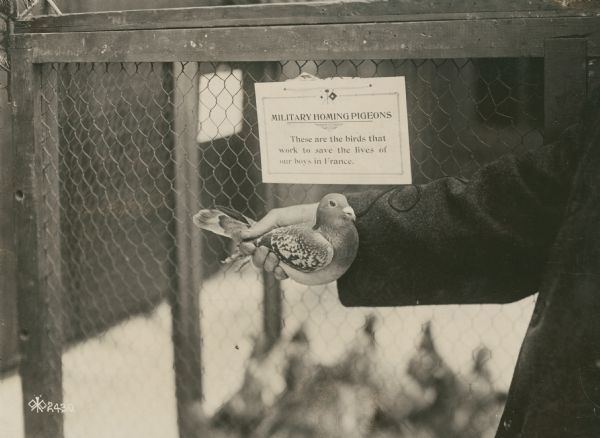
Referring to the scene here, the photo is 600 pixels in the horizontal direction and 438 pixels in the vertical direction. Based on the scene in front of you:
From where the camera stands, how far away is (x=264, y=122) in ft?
5.02

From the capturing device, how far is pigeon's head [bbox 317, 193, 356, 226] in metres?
1.48

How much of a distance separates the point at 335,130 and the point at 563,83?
1.55 feet

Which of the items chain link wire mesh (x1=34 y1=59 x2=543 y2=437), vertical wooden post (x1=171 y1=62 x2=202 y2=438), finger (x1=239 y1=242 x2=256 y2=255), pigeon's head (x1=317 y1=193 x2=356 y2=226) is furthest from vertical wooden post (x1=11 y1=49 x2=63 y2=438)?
pigeon's head (x1=317 y1=193 x2=356 y2=226)

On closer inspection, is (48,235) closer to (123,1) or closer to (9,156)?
(9,156)

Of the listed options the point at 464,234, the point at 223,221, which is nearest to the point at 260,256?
the point at 223,221

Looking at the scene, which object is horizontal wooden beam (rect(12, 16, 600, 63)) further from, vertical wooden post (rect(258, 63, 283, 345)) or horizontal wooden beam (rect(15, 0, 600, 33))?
vertical wooden post (rect(258, 63, 283, 345))

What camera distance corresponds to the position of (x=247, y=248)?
5.10ft

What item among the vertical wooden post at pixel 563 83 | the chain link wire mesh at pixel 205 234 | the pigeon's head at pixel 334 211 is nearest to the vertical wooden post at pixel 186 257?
the chain link wire mesh at pixel 205 234

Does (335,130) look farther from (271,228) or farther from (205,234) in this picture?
(205,234)

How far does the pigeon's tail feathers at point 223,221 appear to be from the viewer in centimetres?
157

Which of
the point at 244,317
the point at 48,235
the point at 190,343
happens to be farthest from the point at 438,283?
the point at 48,235

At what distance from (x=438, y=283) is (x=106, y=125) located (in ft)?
3.13

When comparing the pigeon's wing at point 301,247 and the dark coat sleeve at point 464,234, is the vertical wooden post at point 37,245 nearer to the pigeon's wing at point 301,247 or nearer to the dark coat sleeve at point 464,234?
the pigeon's wing at point 301,247

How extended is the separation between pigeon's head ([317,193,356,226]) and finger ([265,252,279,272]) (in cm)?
13
